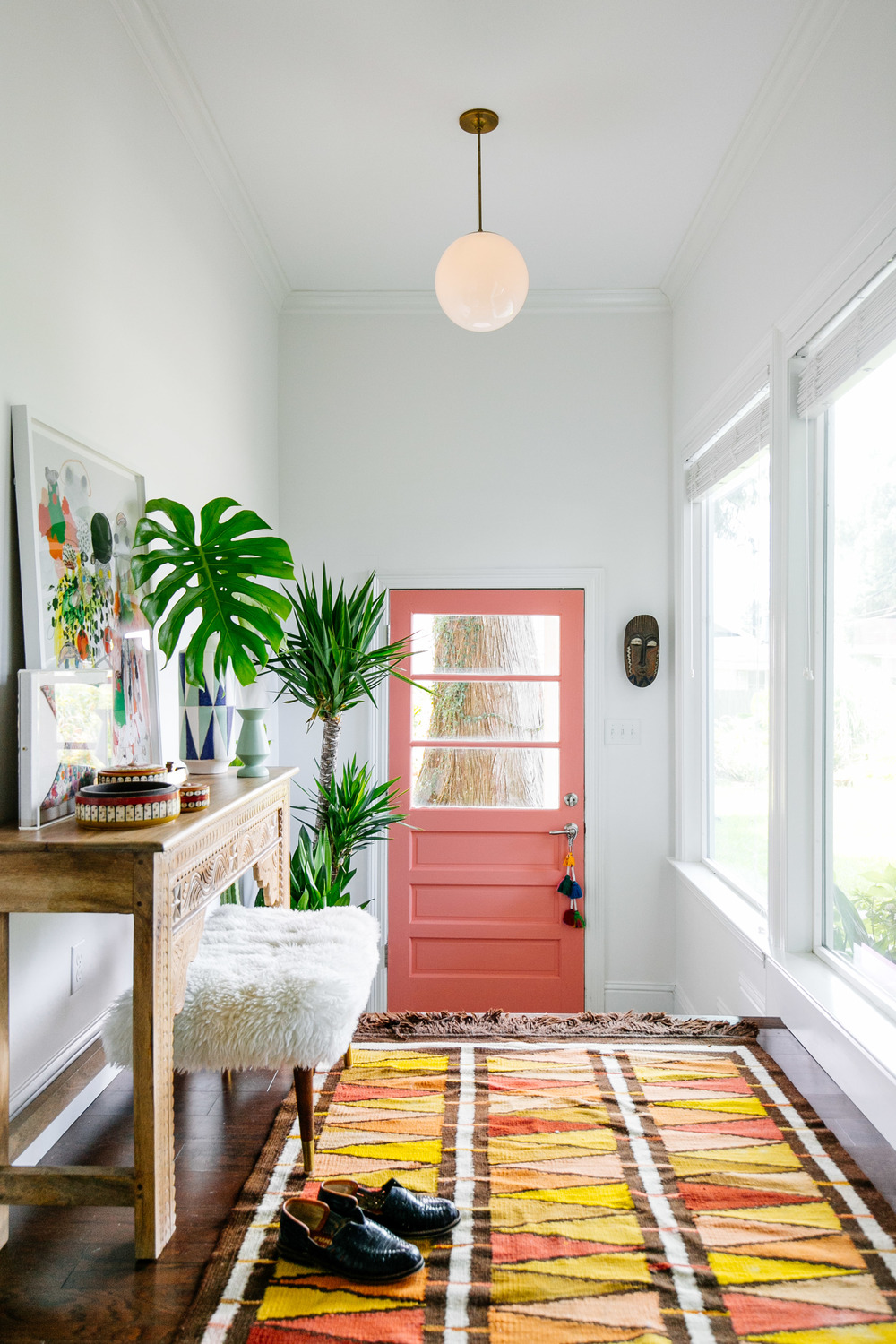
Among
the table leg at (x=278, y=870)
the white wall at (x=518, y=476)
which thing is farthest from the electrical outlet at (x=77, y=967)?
the white wall at (x=518, y=476)

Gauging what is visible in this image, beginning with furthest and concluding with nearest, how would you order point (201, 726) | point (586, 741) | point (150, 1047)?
1. point (586, 741)
2. point (201, 726)
3. point (150, 1047)

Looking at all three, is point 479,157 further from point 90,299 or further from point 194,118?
point 90,299

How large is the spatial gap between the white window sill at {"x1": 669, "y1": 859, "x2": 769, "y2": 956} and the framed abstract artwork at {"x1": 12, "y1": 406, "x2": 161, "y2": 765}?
190 centimetres

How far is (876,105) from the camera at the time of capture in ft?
6.30

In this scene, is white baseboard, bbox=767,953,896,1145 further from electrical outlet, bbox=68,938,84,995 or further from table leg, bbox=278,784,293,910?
electrical outlet, bbox=68,938,84,995

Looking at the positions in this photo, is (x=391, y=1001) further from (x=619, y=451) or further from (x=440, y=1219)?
(x=619, y=451)

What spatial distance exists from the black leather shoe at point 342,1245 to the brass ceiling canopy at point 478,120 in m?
2.83

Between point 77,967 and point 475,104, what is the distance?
259cm

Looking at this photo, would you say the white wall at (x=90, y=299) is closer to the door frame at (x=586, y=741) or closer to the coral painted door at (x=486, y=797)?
the door frame at (x=586, y=741)

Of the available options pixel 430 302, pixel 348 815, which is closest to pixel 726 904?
pixel 348 815

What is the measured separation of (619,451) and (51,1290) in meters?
3.46

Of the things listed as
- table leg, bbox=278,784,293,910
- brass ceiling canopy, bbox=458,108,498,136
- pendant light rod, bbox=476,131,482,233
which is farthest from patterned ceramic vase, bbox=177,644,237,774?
brass ceiling canopy, bbox=458,108,498,136

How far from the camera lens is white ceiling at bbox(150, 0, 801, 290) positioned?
88.8 inches

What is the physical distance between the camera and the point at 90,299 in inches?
79.7
